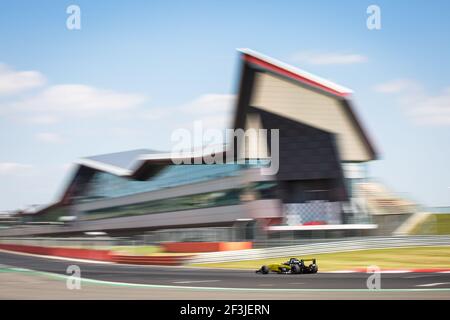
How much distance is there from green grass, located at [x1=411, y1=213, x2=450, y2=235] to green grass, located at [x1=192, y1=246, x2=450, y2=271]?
6.10 meters

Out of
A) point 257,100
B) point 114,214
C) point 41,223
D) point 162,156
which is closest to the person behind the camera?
point 257,100

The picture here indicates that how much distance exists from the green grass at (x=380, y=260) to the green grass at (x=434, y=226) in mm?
6102

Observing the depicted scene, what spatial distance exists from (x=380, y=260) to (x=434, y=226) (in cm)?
1265

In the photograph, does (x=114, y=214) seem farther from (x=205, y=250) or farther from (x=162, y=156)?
(x=205, y=250)

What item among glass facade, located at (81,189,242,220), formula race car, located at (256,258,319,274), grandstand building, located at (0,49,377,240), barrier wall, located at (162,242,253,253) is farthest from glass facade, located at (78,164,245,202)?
formula race car, located at (256,258,319,274)

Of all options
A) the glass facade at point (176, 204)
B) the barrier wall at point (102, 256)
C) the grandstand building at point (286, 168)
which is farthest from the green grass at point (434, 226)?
the barrier wall at point (102, 256)

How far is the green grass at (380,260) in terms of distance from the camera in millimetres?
24812

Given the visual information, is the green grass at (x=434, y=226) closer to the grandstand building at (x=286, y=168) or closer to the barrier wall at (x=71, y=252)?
the grandstand building at (x=286, y=168)

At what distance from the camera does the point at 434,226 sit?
124ft

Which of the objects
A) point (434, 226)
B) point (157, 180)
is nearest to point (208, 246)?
point (434, 226)

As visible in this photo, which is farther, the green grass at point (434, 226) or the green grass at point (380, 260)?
the green grass at point (434, 226)
